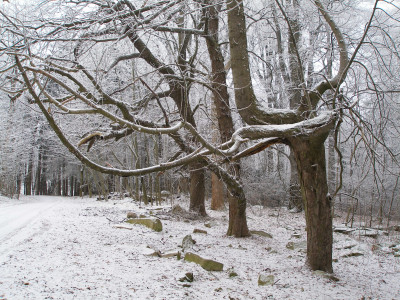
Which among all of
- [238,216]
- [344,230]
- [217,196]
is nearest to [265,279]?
[238,216]

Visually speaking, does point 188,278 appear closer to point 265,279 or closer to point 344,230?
point 265,279

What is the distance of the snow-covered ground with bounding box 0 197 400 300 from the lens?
357 cm

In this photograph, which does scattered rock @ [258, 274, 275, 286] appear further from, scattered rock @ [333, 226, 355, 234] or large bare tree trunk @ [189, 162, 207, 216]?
large bare tree trunk @ [189, 162, 207, 216]

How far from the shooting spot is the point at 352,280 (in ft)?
15.1

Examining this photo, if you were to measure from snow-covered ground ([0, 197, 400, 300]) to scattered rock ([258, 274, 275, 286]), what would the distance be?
0.18 feet

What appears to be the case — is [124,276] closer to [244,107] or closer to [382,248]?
[244,107]

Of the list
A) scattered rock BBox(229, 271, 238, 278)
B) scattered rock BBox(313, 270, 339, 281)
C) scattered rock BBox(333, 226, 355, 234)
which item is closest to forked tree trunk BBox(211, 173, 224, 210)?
scattered rock BBox(333, 226, 355, 234)

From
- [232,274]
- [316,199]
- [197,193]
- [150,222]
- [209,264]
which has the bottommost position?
[232,274]

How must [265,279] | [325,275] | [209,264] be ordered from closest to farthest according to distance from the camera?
[265,279] < [325,275] < [209,264]

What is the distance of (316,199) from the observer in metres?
4.50

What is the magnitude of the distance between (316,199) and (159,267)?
2514mm

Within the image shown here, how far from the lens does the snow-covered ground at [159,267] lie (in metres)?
3.57

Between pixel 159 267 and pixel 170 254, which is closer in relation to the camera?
pixel 159 267

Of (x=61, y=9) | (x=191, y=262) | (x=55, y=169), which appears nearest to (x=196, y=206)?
(x=191, y=262)
